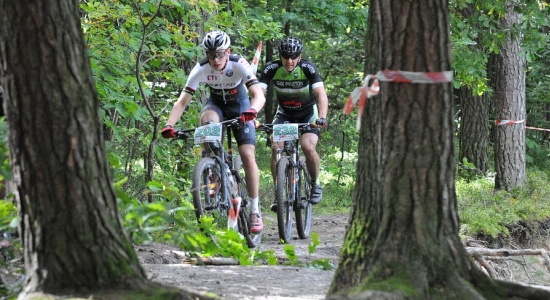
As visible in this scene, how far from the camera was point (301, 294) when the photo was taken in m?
5.31

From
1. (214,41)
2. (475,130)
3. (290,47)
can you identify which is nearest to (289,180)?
(290,47)

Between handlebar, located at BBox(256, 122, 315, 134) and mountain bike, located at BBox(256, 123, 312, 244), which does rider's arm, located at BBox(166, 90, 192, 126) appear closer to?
mountain bike, located at BBox(256, 123, 312, 244)

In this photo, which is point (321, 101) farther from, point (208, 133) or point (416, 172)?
point (416, 172)

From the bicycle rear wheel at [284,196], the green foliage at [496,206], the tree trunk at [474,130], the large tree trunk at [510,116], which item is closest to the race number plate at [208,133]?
the bicycle rear wheel at [284,196]

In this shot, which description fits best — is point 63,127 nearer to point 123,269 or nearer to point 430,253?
point 123,269

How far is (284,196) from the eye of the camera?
9.65 m

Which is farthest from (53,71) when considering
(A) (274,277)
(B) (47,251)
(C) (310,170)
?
(C) (310,170)

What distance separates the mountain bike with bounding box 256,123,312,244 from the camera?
30.9 feet

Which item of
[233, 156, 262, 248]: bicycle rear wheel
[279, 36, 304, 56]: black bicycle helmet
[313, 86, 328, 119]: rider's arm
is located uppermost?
[279, 36, 304, 56]: black bicycle helmet

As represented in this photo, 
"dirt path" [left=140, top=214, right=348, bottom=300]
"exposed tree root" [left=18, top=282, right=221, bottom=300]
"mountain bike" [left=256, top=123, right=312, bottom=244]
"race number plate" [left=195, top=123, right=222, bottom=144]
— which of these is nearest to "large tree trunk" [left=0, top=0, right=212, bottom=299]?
"exposed tree root" [left=18, top=282, right=221, bottom=300]

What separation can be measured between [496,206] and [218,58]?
535 centimetres

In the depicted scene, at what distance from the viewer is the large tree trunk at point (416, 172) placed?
4.25m

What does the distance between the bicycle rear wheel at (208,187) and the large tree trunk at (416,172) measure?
11.7 ft

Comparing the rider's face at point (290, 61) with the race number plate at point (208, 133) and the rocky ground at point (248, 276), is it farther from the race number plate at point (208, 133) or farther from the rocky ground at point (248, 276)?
the rocky ground at point (248, 276)
